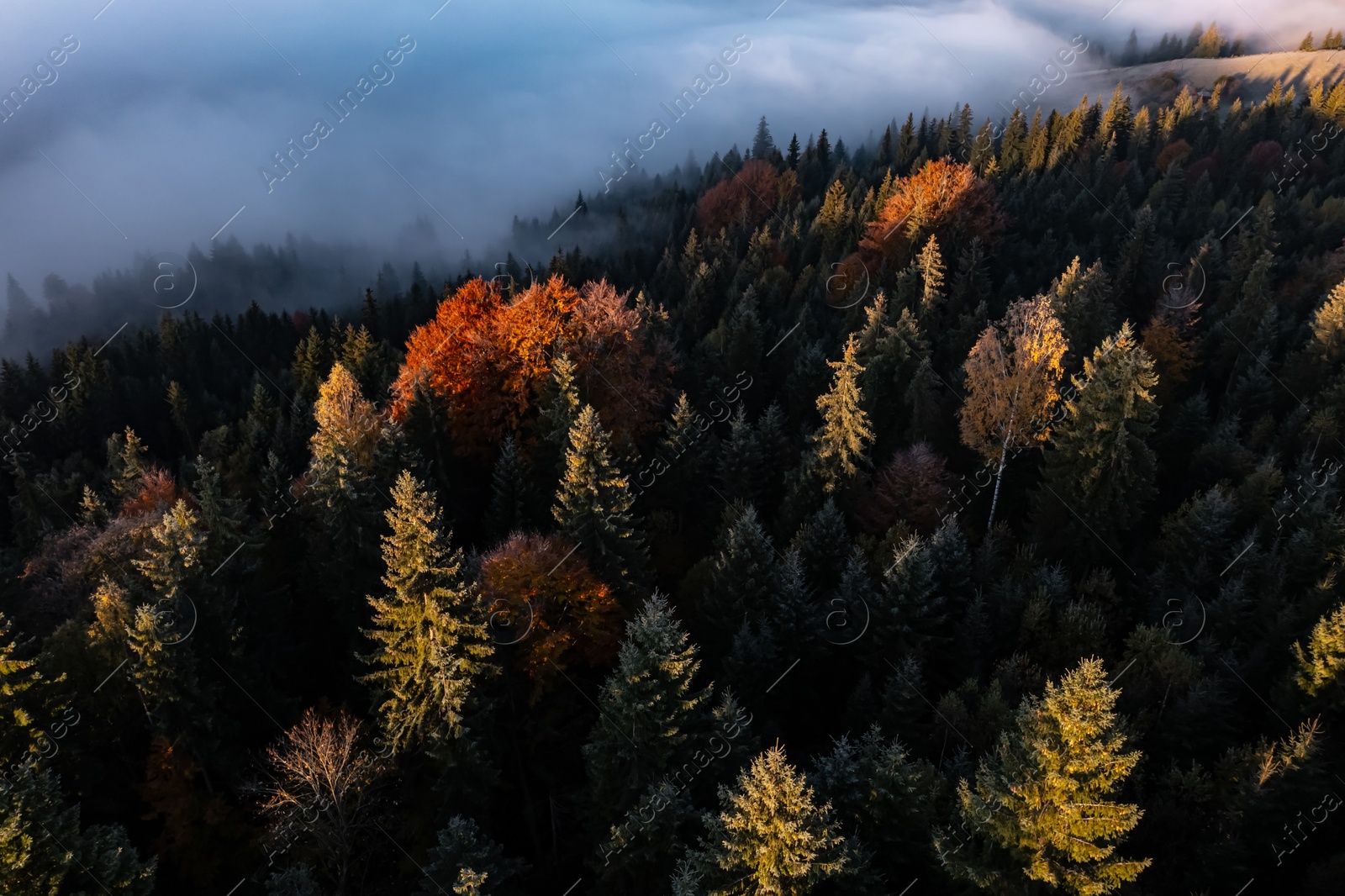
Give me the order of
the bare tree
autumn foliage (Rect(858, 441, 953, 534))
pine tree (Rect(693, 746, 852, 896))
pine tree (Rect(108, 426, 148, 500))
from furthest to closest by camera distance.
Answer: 1. pine tree (Rect(108, 426, 148, 500))
2. autumn foliage (Rect(858, 441, 953, 534))
3. the bare tree
4. pine tree (Rect(693, 746, 852, 896))

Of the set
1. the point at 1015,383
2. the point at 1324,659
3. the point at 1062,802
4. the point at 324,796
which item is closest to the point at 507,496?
the point at 324,796

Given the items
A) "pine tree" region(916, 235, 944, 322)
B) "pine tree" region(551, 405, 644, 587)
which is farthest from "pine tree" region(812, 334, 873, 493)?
"pine tree" region(916, 235, 944, 322)

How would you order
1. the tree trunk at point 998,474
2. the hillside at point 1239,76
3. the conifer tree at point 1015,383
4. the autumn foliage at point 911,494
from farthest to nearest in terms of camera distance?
the hillside at point 1239,76, the autumn foliage at point 911,494, the tree trunk at point 998,474, the conifer tree at point 1015,383

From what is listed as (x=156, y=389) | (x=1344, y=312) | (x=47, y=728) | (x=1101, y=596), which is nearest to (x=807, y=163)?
(x=1344, y=312)

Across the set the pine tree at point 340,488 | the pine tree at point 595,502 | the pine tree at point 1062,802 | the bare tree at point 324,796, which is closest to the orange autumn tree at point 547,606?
the pine tree at point 595,502

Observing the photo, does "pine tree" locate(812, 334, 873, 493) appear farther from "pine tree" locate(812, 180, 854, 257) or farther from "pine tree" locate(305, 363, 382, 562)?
"pine tree" locate(812, 180, 854, 257)

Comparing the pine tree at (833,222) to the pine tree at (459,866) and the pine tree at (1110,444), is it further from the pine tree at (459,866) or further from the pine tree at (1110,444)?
the pine tree at (459,866)

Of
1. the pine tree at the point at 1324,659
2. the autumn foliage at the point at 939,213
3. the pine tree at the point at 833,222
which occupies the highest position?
the pine tree at the point at 1324,659
